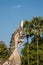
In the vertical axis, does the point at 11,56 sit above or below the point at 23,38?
below

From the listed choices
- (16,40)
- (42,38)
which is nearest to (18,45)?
(16,40)

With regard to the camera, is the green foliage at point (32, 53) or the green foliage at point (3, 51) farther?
the green foliage at point (3, 51)

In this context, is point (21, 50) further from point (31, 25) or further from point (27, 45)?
point (31, 25)

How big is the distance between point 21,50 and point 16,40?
11.3ft

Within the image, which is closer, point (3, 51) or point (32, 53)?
point (32, 53)

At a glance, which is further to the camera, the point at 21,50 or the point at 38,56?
the point at 21,50

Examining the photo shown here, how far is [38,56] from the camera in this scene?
200 ft

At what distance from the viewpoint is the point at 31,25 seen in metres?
62.5

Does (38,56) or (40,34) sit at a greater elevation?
(40,34)

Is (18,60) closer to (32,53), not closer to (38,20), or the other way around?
(32,53)

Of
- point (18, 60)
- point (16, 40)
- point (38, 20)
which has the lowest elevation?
point (18, 60)

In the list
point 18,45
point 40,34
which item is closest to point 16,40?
point 18,45

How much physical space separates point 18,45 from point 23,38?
2.02 m

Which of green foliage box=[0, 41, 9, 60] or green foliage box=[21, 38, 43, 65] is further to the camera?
green foliage box=[0, 41, 9, 60]
